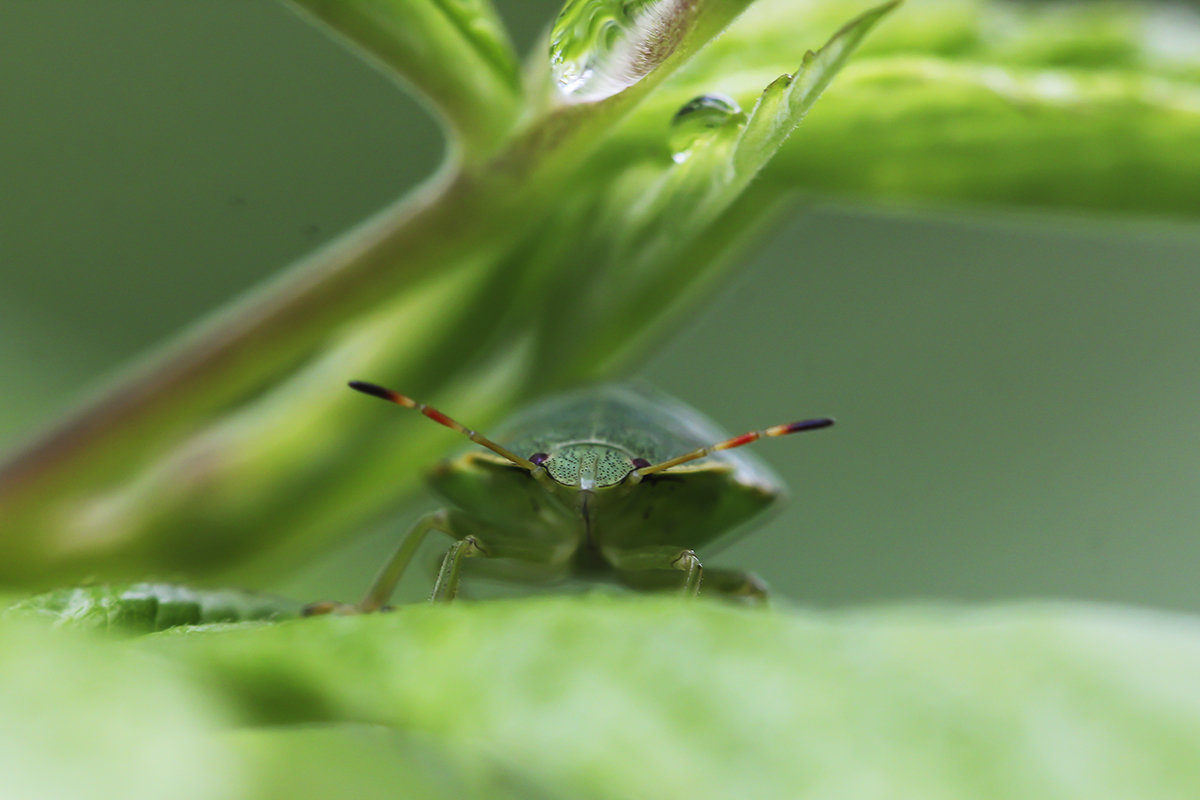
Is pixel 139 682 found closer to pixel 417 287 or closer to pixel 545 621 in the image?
pixel 545 621

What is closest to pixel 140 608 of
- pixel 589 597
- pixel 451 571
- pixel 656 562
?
pixel 589 597

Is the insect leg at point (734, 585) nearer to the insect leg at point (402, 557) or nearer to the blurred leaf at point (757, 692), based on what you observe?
the insect leg at point (402, 557)

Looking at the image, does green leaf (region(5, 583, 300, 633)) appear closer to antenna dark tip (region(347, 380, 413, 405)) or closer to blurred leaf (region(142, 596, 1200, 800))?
blurred leaf (region(142, 596, 1200, 800))

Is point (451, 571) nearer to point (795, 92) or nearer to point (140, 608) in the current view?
point (140, 608)

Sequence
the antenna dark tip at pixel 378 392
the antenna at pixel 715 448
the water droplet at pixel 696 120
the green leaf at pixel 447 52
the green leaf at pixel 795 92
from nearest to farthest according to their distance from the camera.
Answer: the green leaf at pixel 795 92
the green leaf at pixel 447 52
the water droplet at pixel 696 120
the antenna dark tip at pixel 378 392
the antenna at pixel 715 448

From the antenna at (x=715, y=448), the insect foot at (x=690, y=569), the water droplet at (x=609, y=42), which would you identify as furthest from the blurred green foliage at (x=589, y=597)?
the insect foot at (x=690, y=569)

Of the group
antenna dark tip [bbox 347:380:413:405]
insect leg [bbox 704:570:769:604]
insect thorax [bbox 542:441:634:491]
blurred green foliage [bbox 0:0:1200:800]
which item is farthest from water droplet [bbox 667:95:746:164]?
insect leg [bbox 704:570:769:604]

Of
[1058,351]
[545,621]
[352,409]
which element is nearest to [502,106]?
[352,409]
